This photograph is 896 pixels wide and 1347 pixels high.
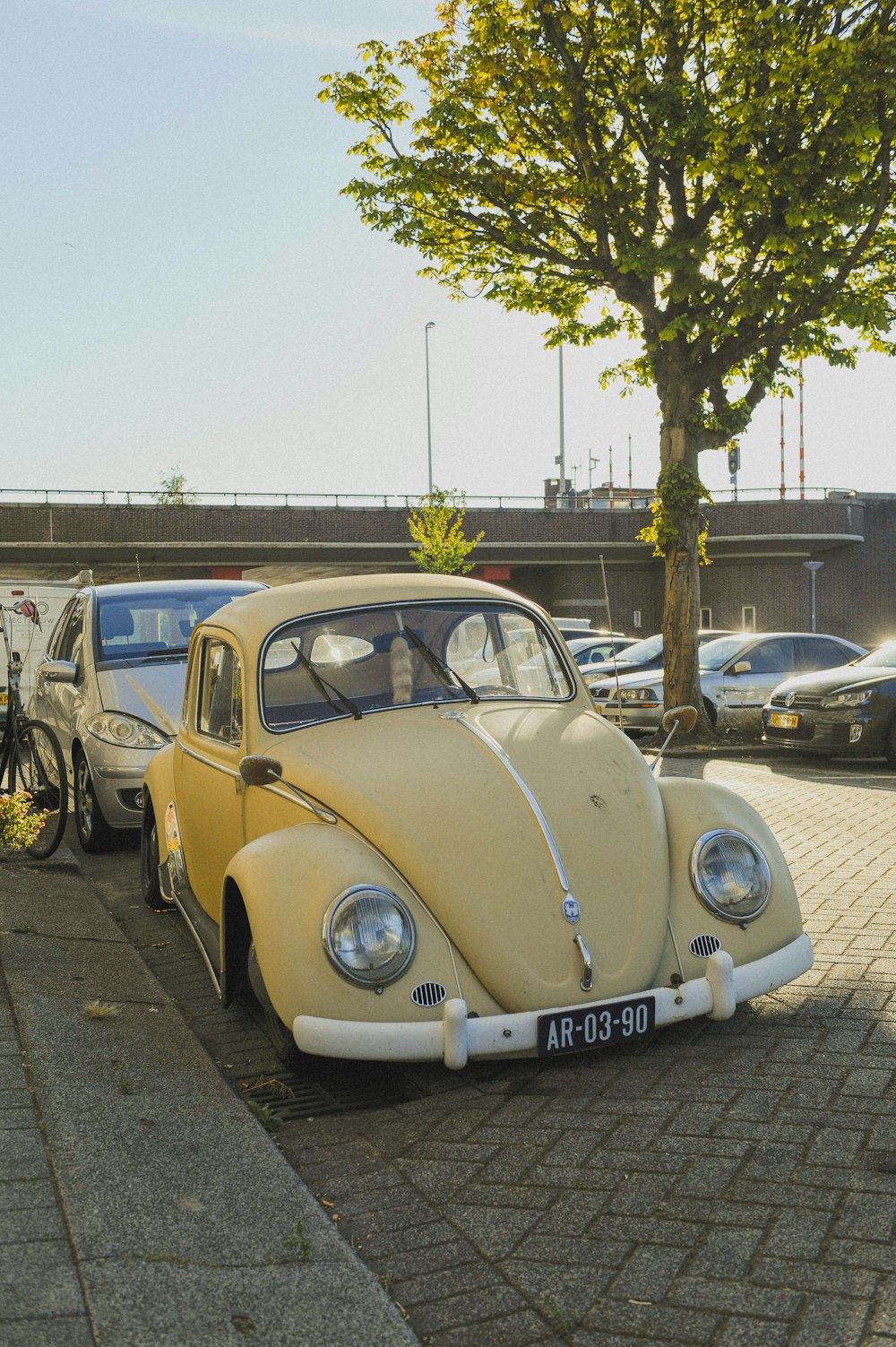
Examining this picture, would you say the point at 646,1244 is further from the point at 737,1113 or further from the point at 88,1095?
the point at 88,1095

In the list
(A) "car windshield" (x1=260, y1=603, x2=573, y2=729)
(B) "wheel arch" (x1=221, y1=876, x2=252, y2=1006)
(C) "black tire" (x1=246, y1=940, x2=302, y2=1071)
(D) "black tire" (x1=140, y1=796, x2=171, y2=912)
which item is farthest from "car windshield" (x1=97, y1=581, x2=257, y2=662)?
(C) "black tire" (x1=246, y1=940, x2=302, y2=1071)

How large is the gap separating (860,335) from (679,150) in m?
3.54

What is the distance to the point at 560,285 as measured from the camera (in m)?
16.6

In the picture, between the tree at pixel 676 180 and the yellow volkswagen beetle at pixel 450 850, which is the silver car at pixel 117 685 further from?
the tree at pixel 676 180

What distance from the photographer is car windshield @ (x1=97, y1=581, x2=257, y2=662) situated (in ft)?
30.8

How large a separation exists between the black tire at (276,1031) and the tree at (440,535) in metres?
35.1

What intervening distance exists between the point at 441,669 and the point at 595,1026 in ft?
5.73

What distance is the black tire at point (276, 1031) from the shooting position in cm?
405

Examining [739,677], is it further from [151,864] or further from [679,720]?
[679,720]

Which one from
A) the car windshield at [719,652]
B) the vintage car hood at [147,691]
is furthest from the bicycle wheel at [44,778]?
the car windshield at [719,652]

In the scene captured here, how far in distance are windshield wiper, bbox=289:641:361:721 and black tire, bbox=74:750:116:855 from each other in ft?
13.3

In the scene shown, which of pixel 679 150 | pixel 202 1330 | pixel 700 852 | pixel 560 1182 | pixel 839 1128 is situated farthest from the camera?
pixel 679 150

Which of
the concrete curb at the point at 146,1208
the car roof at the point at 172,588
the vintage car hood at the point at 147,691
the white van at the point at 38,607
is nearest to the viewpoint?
the concrete curb at the point at 146,1208

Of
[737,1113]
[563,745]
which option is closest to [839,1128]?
[737,1113]
